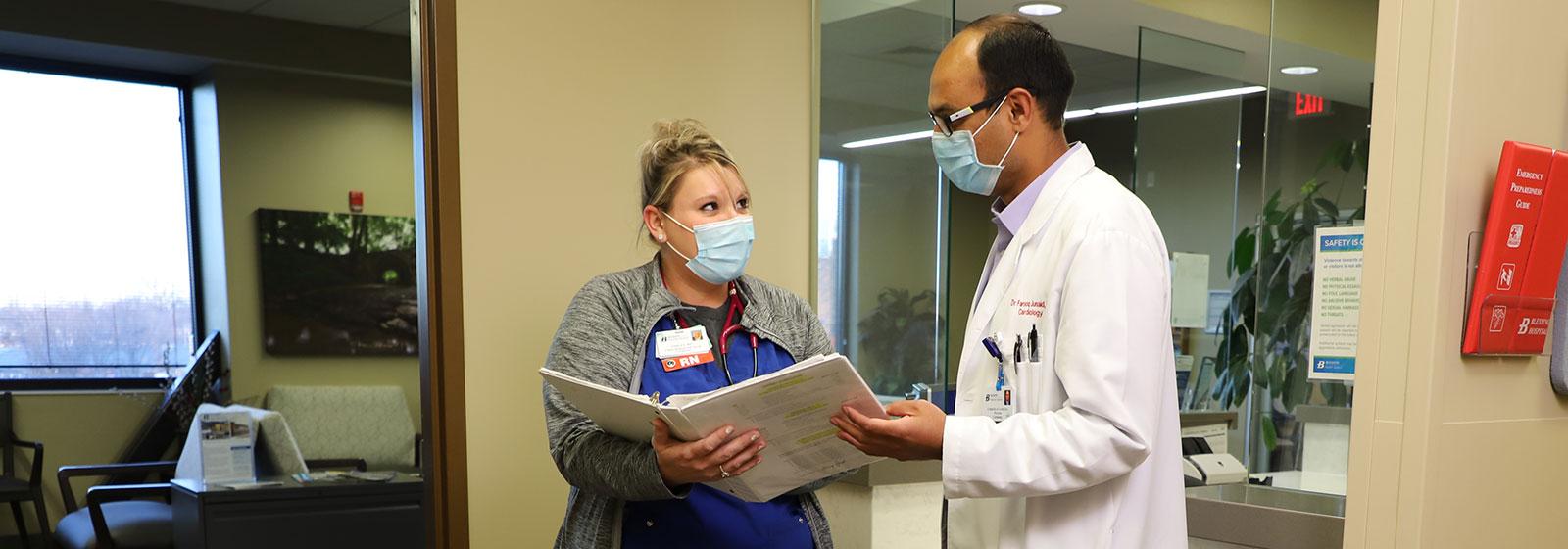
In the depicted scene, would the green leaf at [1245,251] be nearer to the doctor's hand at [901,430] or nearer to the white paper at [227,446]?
the doctor's hand at [901,430]

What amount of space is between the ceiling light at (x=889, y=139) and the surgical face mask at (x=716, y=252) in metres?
1.46

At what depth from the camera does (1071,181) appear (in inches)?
53.1

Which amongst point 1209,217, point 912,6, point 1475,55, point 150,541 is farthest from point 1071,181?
point 150,541

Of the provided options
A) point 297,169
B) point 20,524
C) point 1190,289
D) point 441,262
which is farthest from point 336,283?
point 1190,289

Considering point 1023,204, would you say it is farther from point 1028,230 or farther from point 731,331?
point 731,331

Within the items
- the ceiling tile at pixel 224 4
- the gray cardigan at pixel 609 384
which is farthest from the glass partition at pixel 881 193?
the ceiling tile at pixel 224 4

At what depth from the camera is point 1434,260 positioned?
1.35 m

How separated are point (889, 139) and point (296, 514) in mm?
2664

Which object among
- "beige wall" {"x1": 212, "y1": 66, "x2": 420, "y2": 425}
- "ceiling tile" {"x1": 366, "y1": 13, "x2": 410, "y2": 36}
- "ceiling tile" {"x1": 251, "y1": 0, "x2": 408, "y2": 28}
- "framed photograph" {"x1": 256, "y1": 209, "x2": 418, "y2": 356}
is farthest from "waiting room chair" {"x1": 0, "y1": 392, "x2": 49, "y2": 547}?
"ceiling tile" {"x1": 366, "y1": 13, "x2": 410, "y2": 36}

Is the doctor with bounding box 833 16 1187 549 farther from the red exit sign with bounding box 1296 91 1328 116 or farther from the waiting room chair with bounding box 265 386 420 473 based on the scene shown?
the waiting room chair with bounding box 265 386 420 473

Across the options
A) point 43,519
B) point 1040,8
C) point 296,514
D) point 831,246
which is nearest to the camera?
point 831,246

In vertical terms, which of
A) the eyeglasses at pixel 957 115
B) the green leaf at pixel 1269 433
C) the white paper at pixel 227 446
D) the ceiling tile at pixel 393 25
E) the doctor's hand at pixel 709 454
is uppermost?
the ceiling tile at pixel 393 25

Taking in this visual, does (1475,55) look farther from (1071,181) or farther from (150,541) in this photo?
(150,541)

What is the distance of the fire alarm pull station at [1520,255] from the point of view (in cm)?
139
